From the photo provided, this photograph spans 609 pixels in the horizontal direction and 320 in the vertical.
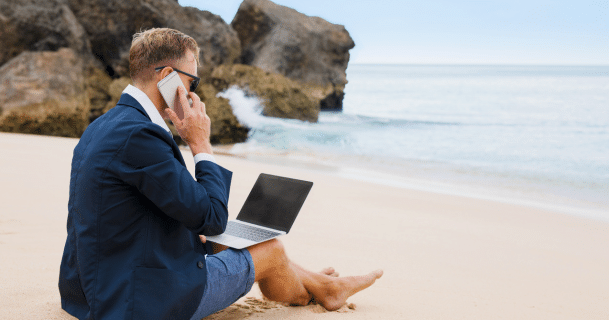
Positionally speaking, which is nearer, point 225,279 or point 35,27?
point 225,279

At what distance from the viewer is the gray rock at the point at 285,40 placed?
20938mm

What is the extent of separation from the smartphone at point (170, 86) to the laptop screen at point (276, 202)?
735 millimetres

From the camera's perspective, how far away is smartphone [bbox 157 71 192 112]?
1987mm

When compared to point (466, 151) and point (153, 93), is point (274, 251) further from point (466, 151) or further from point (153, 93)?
point (466, 151)

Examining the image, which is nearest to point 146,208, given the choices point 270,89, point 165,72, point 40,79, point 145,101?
point 145,101

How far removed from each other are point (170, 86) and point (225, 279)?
84 cm

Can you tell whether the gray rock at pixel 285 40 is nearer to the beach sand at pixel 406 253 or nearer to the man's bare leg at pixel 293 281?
the beach sand at pixel 406 253

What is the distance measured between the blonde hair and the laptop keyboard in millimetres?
875

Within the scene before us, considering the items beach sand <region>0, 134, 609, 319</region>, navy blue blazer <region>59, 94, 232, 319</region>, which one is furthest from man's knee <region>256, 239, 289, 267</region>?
navy blue blazer <region>59, 94, 232, 319</region>

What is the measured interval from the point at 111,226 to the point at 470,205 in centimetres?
530

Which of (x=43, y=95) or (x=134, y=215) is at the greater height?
(x=134, y=215)

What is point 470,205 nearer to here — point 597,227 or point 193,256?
point 597,227

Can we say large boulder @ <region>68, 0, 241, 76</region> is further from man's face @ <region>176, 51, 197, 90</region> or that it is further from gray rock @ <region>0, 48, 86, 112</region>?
man's face @ <region>176, 51, 197, 90</region>

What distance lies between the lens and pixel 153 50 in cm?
200
